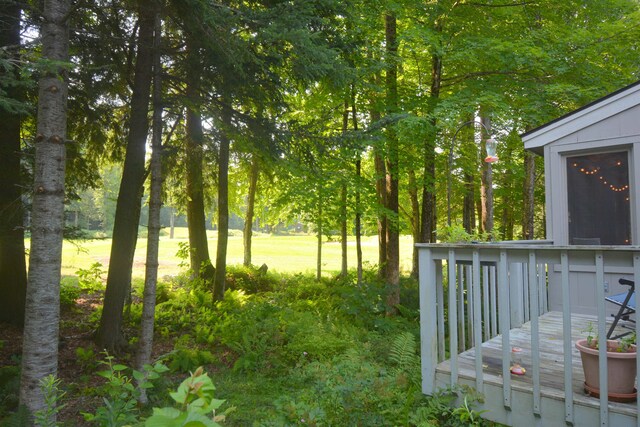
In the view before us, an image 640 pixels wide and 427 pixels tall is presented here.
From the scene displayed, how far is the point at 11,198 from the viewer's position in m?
6.66

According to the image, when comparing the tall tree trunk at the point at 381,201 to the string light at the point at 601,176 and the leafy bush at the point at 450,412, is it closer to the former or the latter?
the string light at the point at 601,176

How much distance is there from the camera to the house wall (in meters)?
5.13

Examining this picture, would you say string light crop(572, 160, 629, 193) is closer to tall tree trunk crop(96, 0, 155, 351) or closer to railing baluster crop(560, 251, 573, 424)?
railing baluster crop(560, 251, 573, 424)

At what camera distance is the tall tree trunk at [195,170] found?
6.34m

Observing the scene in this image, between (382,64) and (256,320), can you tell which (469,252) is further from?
(256,320)

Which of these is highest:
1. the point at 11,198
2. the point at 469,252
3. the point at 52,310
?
the point at 11,198

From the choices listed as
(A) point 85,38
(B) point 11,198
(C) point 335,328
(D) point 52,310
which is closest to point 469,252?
(D) point 52,310

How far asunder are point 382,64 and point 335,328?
4.61m

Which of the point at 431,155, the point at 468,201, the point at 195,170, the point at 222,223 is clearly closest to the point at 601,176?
the point at 431,155

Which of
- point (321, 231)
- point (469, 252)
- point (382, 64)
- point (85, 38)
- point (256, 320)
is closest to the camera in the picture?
point (469, 252)

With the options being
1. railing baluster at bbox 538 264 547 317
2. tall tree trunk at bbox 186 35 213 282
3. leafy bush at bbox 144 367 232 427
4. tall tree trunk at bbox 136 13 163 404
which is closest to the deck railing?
Answer: railing baluster at bbox 538 264 547 317

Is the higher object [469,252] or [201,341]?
[469,252]

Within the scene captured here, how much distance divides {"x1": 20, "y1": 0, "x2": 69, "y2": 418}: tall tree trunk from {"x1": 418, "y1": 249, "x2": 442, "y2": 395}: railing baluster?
3527 millimetres

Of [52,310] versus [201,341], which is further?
[201,341]
